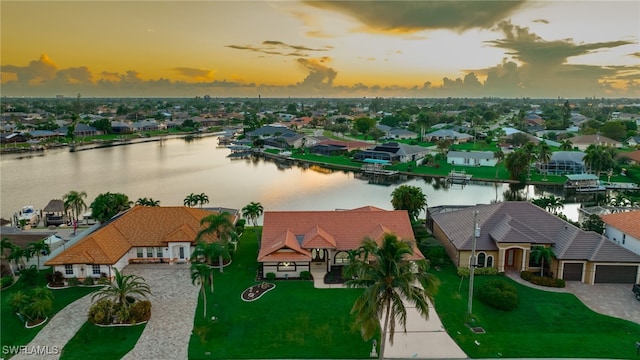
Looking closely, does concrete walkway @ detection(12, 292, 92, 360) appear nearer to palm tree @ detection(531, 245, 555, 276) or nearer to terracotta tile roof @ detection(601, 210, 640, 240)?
palm tree @ detection(531, 245, 555, 276)

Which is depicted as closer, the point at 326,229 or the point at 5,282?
the point at 5,282

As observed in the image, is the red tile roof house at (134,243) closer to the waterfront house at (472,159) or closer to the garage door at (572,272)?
the garage door at (572,272)

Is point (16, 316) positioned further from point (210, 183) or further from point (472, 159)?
point (472, 159)

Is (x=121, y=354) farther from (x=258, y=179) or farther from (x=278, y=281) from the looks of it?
(x=258, y=179)

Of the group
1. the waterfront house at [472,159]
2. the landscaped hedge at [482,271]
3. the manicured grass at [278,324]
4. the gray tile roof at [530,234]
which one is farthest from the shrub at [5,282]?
the waterfront house at [472,159]

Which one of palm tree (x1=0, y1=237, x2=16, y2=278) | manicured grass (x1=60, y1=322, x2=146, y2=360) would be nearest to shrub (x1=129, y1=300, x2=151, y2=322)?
manicured grass (x1=60, y1=322, x2=146, y2=360)

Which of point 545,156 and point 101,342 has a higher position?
point 545,156

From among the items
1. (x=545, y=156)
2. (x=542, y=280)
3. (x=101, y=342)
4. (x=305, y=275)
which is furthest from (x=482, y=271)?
(x=545, y=156)
